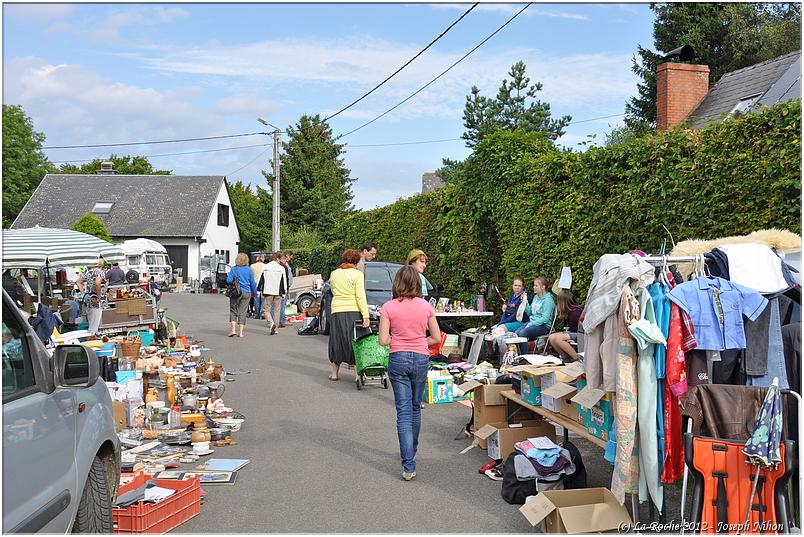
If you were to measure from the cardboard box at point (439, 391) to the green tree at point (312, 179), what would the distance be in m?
41.4

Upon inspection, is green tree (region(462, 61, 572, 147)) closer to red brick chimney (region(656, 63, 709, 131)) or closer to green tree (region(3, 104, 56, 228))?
red brick chimney (region(656, 63, 709, 131))

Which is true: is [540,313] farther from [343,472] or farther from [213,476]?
[213,476]

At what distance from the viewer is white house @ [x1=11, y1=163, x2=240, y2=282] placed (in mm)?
49594

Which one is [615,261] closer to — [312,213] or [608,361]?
[608,361]

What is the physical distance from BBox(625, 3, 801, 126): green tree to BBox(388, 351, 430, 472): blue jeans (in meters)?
24.8

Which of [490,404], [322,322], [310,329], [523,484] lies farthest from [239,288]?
[523,484]

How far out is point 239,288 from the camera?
17.7m

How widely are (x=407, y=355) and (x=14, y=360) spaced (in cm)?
371

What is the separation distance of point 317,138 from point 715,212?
49974mm

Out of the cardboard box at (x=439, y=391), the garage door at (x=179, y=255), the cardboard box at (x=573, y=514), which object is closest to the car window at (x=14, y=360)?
the cardboard box at (x=573, y=514)

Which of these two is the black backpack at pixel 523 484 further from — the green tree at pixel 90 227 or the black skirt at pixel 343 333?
the green tree at pixel 90 227

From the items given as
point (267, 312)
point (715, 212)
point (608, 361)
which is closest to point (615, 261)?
point (608, 361)

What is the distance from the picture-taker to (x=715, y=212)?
26.6 ft

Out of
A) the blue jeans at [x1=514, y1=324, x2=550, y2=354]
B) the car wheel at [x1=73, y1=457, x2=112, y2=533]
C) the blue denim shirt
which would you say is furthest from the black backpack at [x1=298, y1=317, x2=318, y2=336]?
the blue denim shirt
